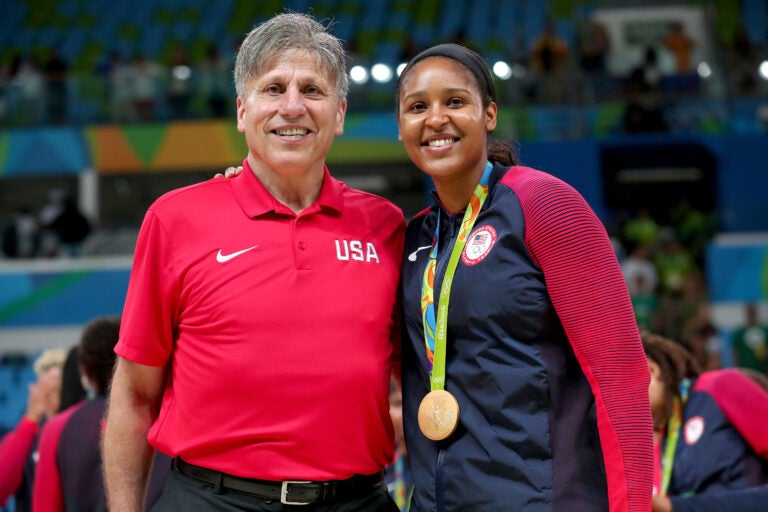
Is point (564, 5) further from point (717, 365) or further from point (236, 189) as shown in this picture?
point (236, 189)

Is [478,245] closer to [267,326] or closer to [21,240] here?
[267,326]

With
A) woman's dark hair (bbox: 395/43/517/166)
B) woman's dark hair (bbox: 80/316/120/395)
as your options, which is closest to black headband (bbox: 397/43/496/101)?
woman's dark hair (bbox: 395/43/517/166)

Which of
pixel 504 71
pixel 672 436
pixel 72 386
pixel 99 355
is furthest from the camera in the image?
pixel 504 71

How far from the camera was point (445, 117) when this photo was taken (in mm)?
2459

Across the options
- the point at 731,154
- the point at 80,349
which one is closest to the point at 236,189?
the point at 80,349

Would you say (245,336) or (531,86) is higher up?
(531,86)

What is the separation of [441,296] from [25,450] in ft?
9.74

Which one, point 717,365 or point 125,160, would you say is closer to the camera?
point 717,365

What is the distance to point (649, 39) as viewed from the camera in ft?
54.0

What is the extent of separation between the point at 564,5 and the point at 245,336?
1749cm

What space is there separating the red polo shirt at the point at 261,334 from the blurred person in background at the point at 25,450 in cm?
234

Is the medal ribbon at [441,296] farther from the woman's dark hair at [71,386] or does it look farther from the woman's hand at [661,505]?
the woman's dark hair at [71,386]

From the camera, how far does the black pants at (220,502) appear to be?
2.42 metres

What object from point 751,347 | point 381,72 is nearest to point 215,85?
point 381,72
